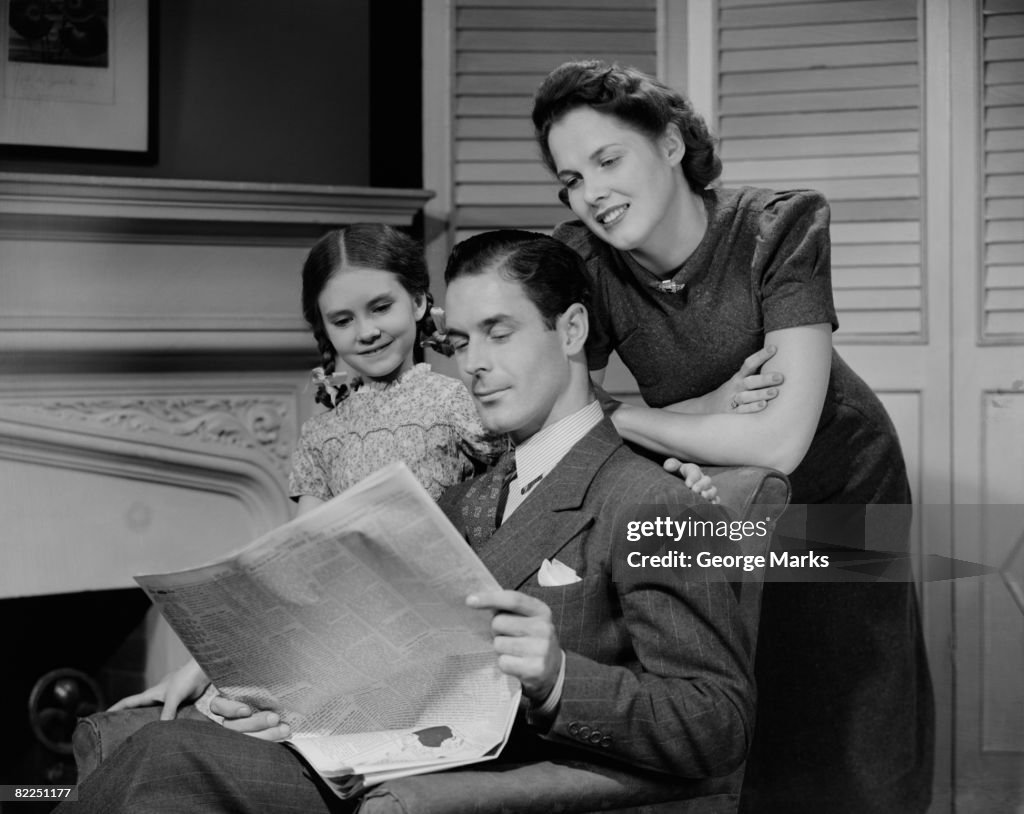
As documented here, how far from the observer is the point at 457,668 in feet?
3.67

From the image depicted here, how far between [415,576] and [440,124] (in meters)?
1.69

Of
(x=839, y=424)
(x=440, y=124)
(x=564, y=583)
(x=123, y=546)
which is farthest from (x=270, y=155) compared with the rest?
(x=564, y=583)

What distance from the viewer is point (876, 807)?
1.91 meters

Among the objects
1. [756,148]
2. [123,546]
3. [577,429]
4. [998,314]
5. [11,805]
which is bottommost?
[11,805]

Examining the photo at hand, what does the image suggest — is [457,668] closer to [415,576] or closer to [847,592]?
[415,576]

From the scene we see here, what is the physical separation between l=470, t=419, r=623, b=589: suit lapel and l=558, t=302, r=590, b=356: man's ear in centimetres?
12

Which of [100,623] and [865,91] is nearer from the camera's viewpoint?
[865,91]

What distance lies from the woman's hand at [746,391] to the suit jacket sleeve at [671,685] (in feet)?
1.22

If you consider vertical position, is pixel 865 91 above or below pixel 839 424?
above

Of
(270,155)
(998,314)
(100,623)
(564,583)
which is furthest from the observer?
(100,623)

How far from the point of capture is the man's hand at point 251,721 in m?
1.19

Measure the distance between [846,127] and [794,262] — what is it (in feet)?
3.40

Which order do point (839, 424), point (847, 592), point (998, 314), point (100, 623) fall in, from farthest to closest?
point (100, 623), point (998, 314), point (847, 592), point (839, 424)

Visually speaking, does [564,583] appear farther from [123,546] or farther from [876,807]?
[123,546]
